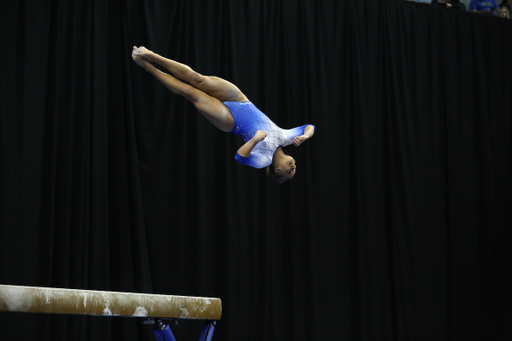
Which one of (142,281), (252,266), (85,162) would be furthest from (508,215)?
(85,162)

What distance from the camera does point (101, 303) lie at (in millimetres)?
2980

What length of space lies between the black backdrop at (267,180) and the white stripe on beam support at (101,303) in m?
2.20

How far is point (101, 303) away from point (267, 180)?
347 cm

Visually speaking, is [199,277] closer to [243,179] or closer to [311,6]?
[243,179]

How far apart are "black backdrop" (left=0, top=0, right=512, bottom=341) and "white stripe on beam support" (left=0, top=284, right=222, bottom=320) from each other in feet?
7.22

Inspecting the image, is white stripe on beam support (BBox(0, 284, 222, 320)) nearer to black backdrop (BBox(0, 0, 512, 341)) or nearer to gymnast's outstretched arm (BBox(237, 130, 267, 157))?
gymnast's outstretched arm (BBox(237, 130, 267, 157))

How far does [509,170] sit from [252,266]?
14.4 feet

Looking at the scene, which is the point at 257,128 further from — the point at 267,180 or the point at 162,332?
the point at 267,180

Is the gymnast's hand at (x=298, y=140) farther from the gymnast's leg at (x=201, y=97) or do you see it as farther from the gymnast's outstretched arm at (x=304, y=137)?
the gymnast's leg at (x=201, y=97)

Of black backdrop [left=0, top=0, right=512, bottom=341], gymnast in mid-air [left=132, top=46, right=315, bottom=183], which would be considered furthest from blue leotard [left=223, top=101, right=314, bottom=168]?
black backdrop [left=0, top=0, right=512, bottom=341]

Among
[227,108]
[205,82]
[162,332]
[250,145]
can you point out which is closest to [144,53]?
[205,82]

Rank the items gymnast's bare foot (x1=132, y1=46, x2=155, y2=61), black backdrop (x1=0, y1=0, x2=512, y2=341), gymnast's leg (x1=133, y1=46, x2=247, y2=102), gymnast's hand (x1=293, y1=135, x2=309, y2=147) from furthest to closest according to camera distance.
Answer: black backdrop (x1=0, y1=0, x2=512, y2=341)
gymnast's hand (x1=293, y1=135, x2=309, y2=147)
gymnast's leg (x1=133, y1=46, x2=247, y2=102)
gymnast's bare foot (x1=132, y1=46, x2=155, y2=61)

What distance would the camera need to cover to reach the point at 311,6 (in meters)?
6.80

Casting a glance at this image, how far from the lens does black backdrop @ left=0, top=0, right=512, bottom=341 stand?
530cm
